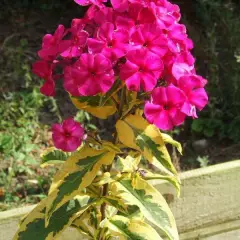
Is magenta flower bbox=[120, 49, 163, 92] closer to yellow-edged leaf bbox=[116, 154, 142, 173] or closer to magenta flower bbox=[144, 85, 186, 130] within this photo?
magenta flower bbox=[144, 85, 186, 130]

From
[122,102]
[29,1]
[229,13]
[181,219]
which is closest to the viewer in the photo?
[122,102]

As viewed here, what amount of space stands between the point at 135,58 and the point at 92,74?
123 mm

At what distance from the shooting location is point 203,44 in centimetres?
386

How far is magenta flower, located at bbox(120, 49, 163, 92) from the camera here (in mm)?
1666

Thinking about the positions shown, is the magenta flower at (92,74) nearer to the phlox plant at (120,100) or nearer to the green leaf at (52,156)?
the phlox plant at (120,100)

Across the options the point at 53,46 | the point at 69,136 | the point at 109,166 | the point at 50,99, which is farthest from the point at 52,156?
the point at 50,99

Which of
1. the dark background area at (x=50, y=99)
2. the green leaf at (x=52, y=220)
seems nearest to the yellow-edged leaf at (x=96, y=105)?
the green leaf at (x=52, y=220)

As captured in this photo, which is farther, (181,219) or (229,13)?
(229,13)

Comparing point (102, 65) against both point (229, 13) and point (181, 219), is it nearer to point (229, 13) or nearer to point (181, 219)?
point (181, 219)

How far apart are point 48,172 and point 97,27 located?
58.5 inches

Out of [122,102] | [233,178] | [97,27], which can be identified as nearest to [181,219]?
[233,178]

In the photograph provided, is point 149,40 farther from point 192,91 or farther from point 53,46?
point 53,46

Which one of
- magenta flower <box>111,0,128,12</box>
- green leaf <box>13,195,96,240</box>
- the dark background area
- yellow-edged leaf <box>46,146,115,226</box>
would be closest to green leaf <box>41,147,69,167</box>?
green leaf <box>13,195,96,240</box>

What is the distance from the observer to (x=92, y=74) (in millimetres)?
1669
